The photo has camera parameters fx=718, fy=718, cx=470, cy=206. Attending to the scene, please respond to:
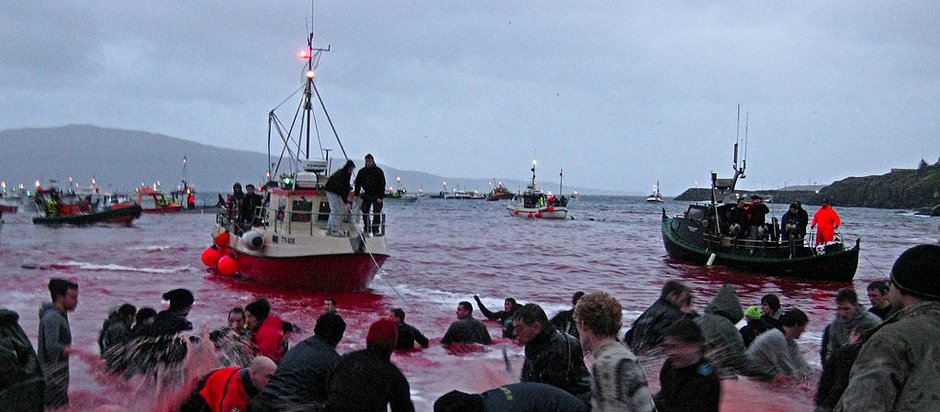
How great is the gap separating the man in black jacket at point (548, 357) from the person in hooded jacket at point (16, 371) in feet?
9.13

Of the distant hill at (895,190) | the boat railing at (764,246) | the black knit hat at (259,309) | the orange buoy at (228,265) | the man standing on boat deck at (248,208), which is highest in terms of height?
the distant hill at (895,190)

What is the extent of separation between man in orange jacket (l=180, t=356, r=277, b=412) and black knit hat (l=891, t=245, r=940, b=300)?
3.55 metres

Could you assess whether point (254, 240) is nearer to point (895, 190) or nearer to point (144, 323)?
point (144, 323)

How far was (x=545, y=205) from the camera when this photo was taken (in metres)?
80.0

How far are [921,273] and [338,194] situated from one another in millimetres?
14898

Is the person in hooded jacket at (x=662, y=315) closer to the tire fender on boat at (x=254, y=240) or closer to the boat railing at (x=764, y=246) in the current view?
the tire fender on boat at (x=254, y=240)

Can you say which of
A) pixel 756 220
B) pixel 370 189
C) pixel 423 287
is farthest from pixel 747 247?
pixel 370 189

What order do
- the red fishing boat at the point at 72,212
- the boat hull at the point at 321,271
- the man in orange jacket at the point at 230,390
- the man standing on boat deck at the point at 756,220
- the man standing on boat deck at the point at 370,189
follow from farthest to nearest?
the red fishing boat at the point at 72,212
the man standing on boat deck at the point at 756,220
the boat hull at the point at 321,271
the man standing on boat deck at the point at 370,189
the man in orange jacket at the point at 230,390

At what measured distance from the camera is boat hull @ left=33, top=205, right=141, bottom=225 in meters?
47.5

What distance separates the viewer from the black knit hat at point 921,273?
267 centimetres

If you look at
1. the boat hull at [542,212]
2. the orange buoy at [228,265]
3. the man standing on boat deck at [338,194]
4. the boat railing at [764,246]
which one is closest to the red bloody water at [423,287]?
the orange buoy at [228,265]

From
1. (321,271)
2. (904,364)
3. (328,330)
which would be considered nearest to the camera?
(904,364)

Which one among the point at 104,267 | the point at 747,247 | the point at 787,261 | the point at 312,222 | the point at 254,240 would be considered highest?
the point at 312,222

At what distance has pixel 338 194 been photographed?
16.8 m
